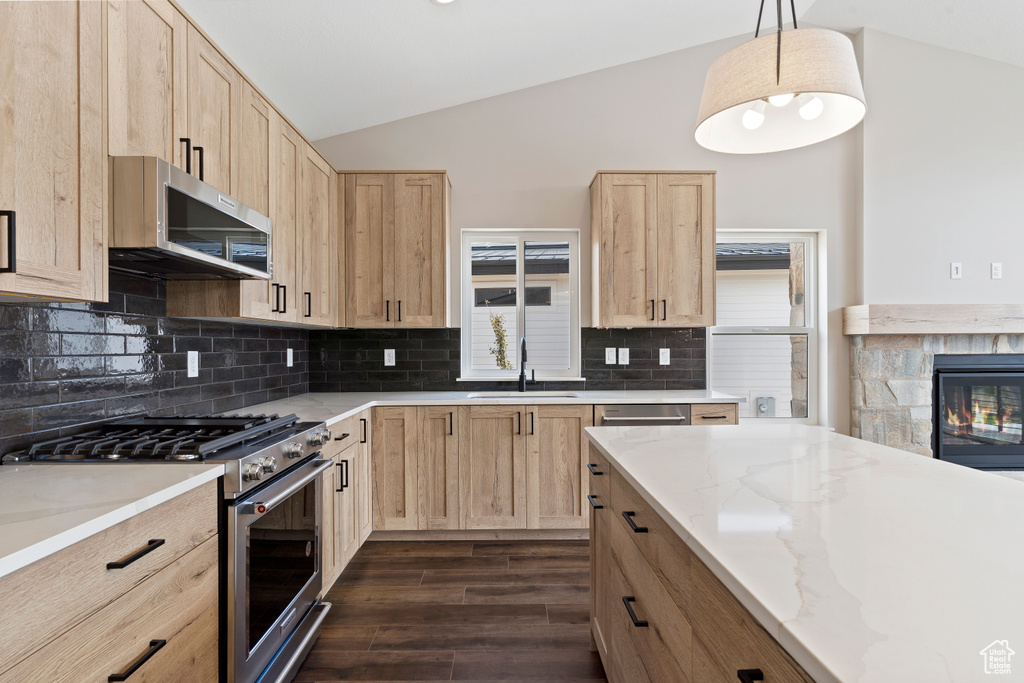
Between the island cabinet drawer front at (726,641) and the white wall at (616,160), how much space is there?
2895 millimetres

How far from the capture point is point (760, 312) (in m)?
3.77

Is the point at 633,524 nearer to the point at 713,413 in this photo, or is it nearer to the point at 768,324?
the point at 713,413

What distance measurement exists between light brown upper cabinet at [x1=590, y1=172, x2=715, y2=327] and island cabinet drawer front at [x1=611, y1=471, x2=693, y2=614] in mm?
1980

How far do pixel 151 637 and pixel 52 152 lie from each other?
1.16 meters

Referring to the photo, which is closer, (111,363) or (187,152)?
(187,152)

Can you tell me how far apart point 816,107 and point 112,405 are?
2.53 meters

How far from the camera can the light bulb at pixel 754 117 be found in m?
1.48

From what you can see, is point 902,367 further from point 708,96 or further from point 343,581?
point 343,581

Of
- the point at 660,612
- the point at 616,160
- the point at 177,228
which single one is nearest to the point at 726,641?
the point at 660,612

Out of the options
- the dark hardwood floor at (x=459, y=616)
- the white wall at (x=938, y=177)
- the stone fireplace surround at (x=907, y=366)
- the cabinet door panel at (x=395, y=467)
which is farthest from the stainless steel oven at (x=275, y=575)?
the white wall at (x=938, y=177)

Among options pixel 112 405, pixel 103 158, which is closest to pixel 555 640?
pixel 112 405

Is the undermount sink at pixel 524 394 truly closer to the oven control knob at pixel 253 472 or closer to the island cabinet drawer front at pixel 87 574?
the oven control knob at pixel 253 472

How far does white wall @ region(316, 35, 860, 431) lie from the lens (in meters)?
3.64

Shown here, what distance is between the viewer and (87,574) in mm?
972
